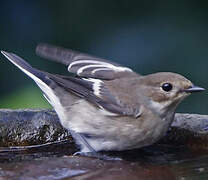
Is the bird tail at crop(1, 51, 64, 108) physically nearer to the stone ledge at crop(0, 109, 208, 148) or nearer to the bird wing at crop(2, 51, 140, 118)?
the bird wing at crop(2, 51, 140, 118)

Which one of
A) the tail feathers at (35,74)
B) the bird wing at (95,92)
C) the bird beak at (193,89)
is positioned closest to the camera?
the bird beak at (193,89)

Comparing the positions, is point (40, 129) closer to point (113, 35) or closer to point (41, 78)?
point (41, 78)

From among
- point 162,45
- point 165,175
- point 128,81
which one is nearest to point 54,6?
point 162,45

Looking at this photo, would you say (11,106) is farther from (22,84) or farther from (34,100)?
(22,84)

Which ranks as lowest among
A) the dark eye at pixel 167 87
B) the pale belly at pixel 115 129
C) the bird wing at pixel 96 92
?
the pale belly at pixel 115 129

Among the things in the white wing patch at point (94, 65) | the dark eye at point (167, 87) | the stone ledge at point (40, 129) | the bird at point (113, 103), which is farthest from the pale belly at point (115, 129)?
the white wing patch at point (94, 65)

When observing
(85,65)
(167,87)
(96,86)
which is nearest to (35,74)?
(85,65)

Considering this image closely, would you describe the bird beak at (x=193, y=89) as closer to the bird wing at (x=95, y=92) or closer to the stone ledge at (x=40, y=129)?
the stone ledge at (x=40, y=129)

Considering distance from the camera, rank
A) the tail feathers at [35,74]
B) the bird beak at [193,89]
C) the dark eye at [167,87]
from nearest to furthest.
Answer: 1. the bird beak at [193,89]
2. the dark eye at [167,87]
3. the tail feathers at [35,74]
